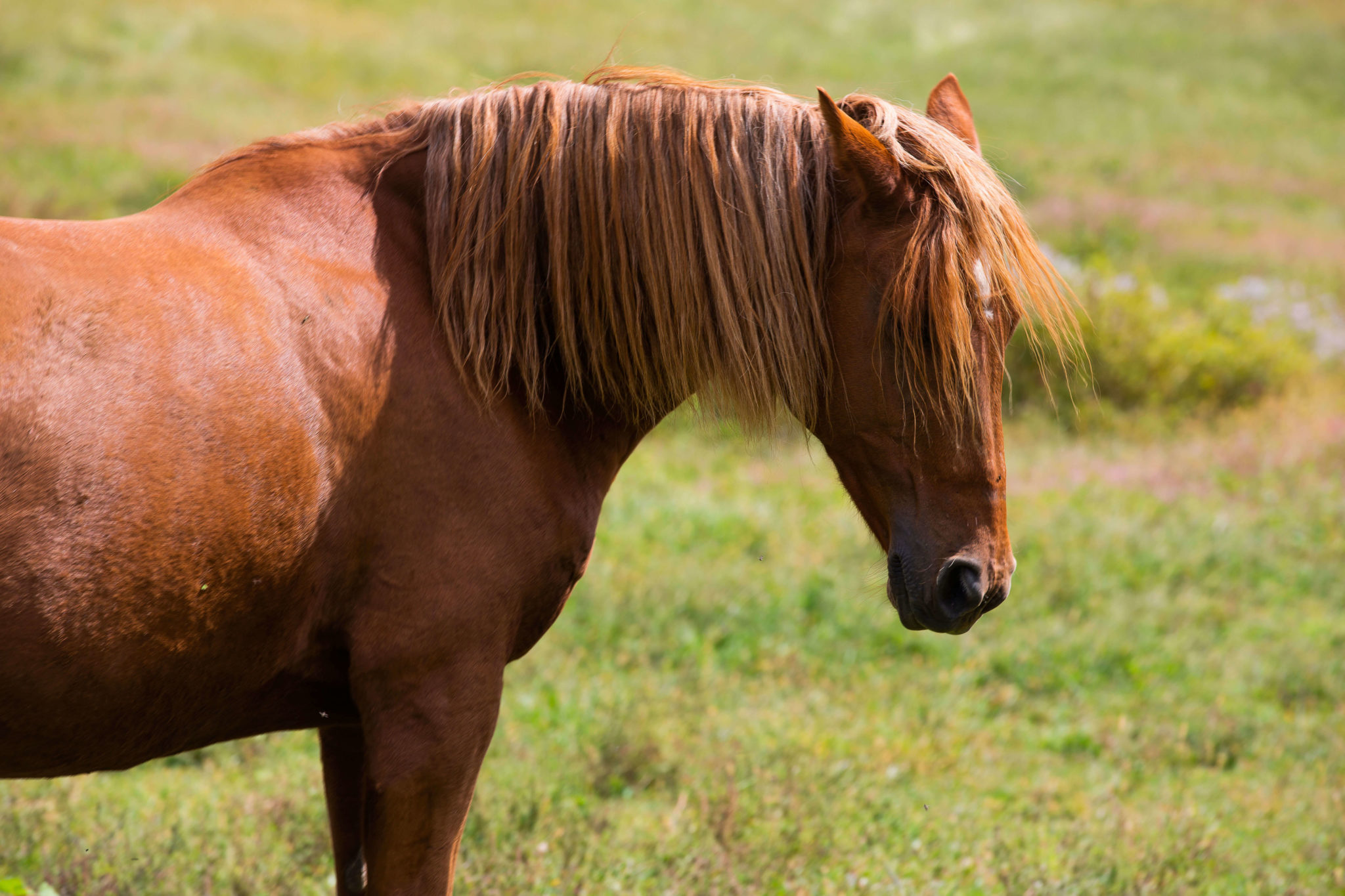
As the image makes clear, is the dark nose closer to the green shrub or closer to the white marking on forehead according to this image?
the white marking on forehead

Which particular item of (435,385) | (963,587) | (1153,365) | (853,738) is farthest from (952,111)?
(1153,365)

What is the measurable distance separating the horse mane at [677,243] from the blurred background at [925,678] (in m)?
0.32

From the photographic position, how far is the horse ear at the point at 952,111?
92.5 inches

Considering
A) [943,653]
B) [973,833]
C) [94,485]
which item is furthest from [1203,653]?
[94,485]

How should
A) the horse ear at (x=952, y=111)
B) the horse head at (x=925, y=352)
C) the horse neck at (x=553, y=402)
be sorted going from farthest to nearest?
the horse ear at (x=952, y=111)
the horse neck at (x=553, y=402)
the horse head at (x=925, y=352)

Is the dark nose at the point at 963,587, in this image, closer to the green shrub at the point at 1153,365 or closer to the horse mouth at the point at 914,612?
the horse mouth at the point at 914,612

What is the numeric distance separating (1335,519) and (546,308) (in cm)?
654

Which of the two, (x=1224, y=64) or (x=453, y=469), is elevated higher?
(x=1224, y=64)

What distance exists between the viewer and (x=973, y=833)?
133 inches

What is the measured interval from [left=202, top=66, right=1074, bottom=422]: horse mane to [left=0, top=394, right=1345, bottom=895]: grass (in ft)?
0.97

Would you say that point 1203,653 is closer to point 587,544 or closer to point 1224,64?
point 587,544

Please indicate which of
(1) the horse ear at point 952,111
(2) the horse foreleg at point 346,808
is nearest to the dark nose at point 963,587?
(1) the horse ear at point 952,111

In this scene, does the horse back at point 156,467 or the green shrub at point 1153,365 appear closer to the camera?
the horse back at point 156,467

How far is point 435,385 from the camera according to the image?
1851mm
